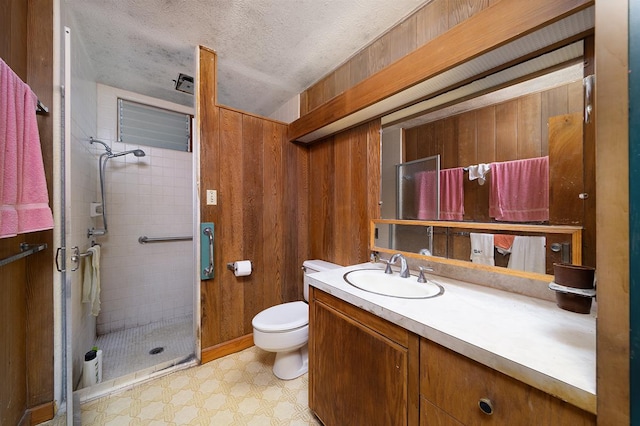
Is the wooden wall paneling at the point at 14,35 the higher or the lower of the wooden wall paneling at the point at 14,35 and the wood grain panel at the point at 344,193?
the higher

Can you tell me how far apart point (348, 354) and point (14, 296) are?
1645mm

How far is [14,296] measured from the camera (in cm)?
113

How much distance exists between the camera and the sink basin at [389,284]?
3.81ft

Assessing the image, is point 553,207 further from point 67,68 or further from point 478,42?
point 67,68

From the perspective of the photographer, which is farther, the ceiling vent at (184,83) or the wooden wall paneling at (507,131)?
the ceiling vent at (184,83)

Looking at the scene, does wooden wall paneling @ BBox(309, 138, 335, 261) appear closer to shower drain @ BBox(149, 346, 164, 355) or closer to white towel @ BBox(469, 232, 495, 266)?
white towel @ BBox(469, 232, 495, 266)

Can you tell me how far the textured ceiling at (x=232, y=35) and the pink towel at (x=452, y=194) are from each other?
975mm

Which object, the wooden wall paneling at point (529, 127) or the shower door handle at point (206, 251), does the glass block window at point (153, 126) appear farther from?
the wooden wall paneling at point (529, 127)

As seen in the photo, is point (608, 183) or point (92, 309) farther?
point (92, 309)

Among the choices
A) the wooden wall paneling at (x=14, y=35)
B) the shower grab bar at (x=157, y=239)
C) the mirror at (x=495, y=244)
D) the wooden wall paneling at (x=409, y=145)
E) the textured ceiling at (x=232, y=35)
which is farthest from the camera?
the shower grab bar at (x=157, y=239)

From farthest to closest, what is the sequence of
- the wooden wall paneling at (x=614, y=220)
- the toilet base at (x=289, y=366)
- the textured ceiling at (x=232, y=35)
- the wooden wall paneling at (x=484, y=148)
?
the toilet base at (x=289, y=366) < the textured ceiling at (x=232, y=35) < the wooden wall paneling at (x=484, y=148) < the wooden wall paneling at (x=614, y=220)

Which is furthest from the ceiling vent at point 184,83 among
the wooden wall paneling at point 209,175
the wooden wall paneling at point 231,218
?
the wooden wall paneling at point 231,218

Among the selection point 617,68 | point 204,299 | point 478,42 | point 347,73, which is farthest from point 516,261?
point 204,299

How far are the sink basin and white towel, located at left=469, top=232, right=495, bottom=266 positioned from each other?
0.77 feet
